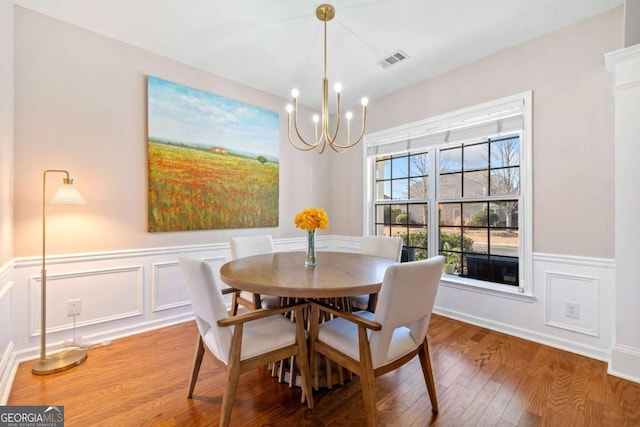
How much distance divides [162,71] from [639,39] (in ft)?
13.1

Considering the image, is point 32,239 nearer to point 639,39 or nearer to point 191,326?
point 191,326

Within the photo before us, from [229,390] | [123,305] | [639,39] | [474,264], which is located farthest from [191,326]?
[639,39]

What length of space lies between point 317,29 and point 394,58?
907 mm

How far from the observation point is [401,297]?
1339mm

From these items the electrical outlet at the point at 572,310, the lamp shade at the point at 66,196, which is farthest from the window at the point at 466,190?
the lamp shade at the point at 66,196

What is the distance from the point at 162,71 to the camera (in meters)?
2.82

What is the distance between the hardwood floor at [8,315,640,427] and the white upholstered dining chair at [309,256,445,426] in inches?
11.4

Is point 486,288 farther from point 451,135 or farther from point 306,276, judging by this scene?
point 306,276

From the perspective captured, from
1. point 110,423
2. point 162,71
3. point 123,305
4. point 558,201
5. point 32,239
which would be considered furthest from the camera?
point 162,71

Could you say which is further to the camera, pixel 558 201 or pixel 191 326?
pixel 191 326

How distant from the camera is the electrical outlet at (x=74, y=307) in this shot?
2352mm

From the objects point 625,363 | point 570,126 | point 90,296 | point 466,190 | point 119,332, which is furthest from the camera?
point 466,190

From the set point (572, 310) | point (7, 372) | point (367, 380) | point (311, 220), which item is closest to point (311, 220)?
point (311, 220)

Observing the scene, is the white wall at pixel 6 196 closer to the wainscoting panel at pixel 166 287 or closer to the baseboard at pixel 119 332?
the baseboard at pixel 119 332
